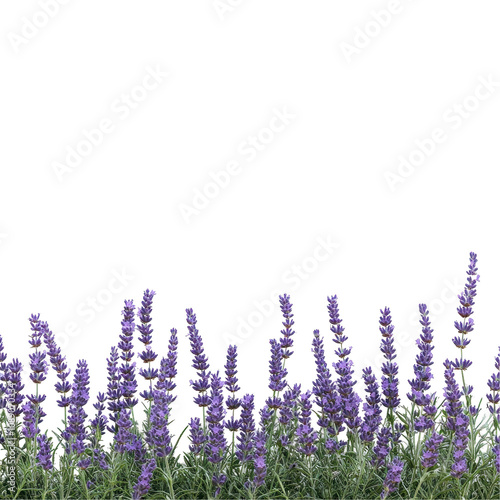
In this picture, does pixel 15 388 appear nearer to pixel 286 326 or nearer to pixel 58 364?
pixel 58 364

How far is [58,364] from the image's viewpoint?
4289mm

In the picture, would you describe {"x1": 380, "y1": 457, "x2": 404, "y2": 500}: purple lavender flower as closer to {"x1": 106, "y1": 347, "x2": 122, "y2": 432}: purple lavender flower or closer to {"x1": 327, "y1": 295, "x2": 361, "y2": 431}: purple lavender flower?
{"x1": 327, "y1": 295, "x2": 361, "y2": 431}: purple lavender flower

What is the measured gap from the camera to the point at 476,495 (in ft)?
13.3

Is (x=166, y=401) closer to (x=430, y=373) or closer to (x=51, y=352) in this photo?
(x=51, y=352)

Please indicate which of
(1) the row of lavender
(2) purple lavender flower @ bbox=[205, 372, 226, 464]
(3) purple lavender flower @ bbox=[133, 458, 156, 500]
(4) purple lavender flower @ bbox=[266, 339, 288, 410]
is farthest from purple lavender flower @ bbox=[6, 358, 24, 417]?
(4) purple lavender flower @ bbox=[266, 339, 288, 410]

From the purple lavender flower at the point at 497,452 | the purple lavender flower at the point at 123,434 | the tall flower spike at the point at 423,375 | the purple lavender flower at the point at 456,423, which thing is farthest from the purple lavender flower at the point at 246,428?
the purple lavender flower at the point at 497,452

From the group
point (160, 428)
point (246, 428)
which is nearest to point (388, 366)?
point (246, 428)

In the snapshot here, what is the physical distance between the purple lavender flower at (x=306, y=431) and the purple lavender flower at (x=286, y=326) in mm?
415

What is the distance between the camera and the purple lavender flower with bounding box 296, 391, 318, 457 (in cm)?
391

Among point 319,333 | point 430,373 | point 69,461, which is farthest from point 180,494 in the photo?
point 430,373

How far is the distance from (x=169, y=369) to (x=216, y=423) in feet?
1.50

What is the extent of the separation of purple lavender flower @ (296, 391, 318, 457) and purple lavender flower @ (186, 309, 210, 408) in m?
A: 0.53

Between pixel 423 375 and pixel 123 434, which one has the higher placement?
pixel 423 375

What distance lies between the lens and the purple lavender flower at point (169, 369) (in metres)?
4.18
